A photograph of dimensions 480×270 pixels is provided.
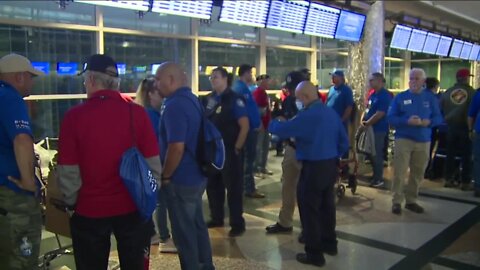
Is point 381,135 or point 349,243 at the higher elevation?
point 381,135

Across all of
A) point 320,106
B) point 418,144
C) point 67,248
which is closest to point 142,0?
point 320,106

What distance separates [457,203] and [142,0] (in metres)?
4.36

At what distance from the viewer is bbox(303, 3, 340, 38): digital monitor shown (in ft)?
Result: 16.9

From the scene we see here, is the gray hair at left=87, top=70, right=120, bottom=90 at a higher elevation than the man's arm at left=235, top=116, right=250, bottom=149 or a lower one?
higher

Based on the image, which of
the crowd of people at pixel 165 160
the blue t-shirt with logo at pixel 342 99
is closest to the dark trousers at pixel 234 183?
the crowd of people at pixel 165 160

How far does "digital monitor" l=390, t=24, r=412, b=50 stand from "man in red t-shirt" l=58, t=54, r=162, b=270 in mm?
5803

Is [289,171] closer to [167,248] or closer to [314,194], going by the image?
[314,194]

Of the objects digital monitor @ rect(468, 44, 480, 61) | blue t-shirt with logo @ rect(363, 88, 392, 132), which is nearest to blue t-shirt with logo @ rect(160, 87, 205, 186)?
blue t-shirt with logo @ rect(363, 88, 392, 132)

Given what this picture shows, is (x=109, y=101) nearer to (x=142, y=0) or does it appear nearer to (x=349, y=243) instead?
(x=142, y=0)

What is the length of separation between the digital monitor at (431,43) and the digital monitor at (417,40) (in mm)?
167

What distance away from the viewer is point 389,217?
15.0 feet

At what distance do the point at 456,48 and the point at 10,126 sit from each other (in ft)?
30.8

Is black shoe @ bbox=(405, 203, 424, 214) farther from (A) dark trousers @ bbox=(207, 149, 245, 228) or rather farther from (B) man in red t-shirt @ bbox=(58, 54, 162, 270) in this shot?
(B) man in red t-shirt @ bbox=(58, 54, 162, 270)

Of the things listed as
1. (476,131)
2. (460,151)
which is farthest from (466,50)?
(476,131)
